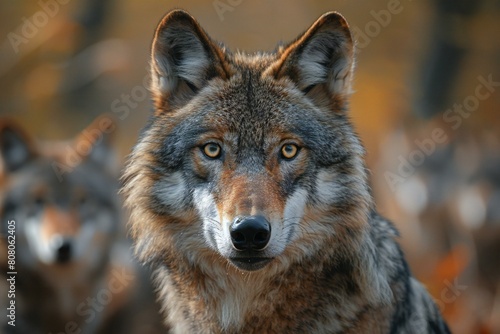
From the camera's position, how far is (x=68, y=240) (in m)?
6.36

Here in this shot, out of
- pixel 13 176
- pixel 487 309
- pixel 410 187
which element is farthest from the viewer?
pixel 410 187

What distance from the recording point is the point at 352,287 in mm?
3861

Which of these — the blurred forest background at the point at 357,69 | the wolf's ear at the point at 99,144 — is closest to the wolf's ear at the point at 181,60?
the wolf's ear at the point at 99,144

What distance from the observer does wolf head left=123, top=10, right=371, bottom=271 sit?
3.63 metres

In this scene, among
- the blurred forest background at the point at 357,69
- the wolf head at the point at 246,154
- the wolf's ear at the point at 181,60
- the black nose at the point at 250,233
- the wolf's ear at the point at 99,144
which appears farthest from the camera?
the blurred forest background at the point at 357,69

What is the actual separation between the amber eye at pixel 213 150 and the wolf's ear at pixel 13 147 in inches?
134

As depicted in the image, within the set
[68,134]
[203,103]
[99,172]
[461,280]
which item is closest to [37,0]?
[68,134]

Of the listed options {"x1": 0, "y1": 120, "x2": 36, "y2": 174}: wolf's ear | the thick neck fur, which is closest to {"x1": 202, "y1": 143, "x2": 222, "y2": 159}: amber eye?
the thick neck fur

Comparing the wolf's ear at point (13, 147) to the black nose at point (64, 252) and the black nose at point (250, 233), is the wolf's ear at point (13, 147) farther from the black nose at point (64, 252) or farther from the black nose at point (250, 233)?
the black nose at point (250, 233)

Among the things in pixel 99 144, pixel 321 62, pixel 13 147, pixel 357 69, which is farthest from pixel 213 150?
pixel 357 69

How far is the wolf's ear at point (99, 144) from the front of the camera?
713 cm

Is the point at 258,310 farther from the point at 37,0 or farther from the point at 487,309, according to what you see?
the point at 37,0

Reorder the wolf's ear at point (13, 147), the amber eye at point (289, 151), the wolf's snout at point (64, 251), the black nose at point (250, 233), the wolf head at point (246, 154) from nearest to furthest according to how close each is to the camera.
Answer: the black nose at point (250, 233) → the wolf head at point (246, 154) → the amber eye at point (289, 151) → the wolf's snout at point (64, 251) → the wolf's ear at point (13, 147)

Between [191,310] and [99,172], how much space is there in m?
3.40
